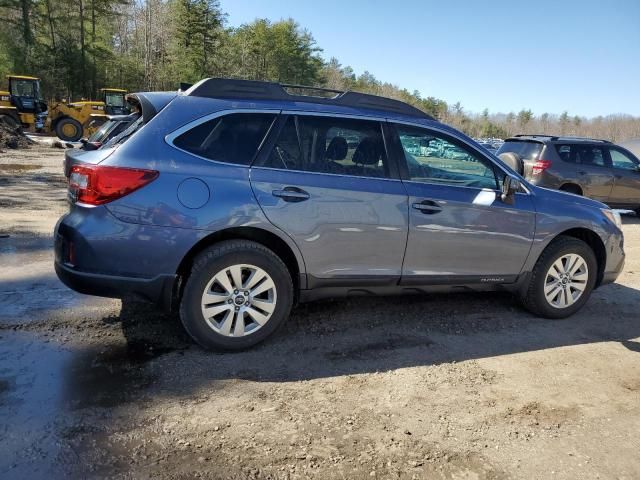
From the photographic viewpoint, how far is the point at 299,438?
9.21 feet

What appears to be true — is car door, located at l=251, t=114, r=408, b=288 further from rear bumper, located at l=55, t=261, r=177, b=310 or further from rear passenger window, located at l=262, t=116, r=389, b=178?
rear bumper, located at l=55, t=261, r=177, b=310

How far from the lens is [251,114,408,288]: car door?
3713 millimetres

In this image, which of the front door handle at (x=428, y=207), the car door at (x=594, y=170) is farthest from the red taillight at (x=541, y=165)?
the front door handle at (x=428, y=207)

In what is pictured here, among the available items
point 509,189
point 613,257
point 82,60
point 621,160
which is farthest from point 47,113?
point 613,257

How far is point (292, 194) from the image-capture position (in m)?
3.71

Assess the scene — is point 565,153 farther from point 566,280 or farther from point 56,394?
point 56,394

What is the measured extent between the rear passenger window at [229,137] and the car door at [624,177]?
33.6 ft

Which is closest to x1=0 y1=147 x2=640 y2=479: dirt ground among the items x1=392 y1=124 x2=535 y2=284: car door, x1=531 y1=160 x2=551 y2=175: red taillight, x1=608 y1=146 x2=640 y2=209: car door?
x1=392 y1=124 x2=535 y2=284: car door

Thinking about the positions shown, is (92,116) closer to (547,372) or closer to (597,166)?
(597,166)

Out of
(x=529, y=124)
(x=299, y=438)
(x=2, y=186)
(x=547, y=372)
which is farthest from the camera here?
(x=529, y=124)

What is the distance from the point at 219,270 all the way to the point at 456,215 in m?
1.99

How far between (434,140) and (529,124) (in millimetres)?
112984

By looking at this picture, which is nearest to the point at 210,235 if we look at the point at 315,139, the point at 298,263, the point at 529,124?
the point at 298,263

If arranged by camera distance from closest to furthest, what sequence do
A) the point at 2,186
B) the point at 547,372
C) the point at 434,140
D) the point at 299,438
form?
the point at 299,438
the point at 547,372
the point at 434,140
the point at 2,186
